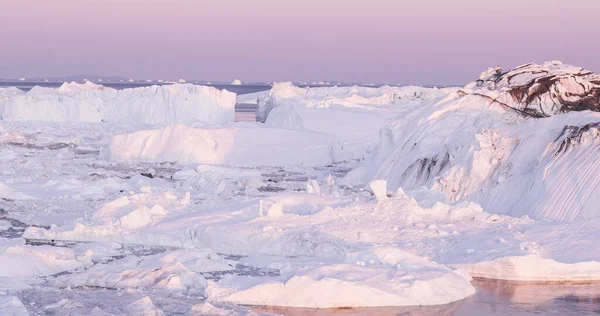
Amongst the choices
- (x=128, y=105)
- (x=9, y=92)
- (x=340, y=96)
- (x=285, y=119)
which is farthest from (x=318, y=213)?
(x=9, y=92)

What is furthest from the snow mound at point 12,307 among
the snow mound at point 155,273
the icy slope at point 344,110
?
the icy slope at point 344,110

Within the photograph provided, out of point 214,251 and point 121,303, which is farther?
point 214,251

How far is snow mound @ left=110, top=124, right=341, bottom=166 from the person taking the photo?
18766 millimetres

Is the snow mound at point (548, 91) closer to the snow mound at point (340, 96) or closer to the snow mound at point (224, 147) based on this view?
the snow mound at point (224, 147)

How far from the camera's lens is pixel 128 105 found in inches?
1339

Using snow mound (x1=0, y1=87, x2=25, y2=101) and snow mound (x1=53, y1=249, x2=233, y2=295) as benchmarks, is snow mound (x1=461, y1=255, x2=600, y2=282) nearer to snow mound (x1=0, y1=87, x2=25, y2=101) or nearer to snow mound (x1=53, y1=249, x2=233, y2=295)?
snow mound (x1=53, y1=249, x2=233, y2=295)

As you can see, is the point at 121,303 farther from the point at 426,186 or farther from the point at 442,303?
the point at 426,186

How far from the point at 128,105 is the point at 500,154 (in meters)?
24.0

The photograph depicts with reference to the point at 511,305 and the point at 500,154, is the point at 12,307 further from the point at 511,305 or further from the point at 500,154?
the point at 500,154

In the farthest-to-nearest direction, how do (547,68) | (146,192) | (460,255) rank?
(547,68) < (146,192) < (460,255)

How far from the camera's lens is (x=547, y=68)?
45.6ft

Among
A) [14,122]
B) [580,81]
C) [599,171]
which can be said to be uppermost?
[580,81]

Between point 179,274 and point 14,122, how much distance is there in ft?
84.4

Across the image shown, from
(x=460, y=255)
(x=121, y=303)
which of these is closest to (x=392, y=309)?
(x=460, y=255)
